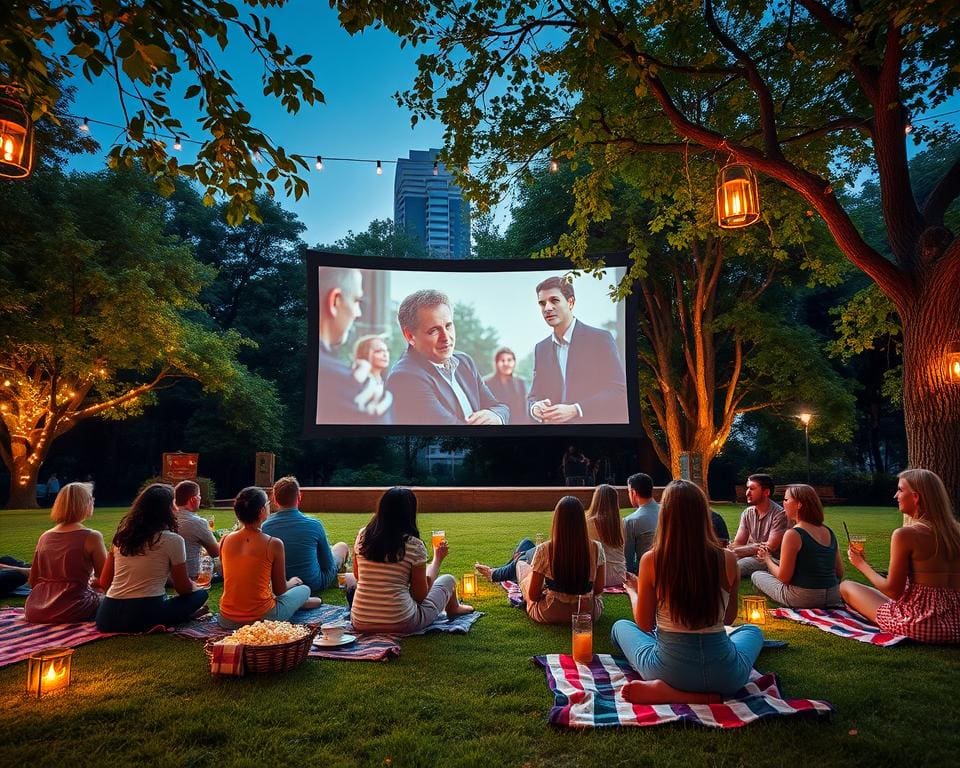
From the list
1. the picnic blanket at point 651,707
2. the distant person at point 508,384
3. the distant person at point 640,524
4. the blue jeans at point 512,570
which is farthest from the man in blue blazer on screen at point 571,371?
the picnic blanket at point 651,707

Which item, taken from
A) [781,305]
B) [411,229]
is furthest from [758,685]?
[411,229]

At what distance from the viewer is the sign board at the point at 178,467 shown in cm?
1458

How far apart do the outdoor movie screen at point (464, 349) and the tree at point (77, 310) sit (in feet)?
17.4

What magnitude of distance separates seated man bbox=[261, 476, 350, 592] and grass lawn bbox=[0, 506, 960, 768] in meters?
1.33

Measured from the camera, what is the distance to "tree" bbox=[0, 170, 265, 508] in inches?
566

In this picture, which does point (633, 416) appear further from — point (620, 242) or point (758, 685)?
point (758, 685)

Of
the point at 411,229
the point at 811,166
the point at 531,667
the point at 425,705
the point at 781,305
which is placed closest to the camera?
the point at 425,705

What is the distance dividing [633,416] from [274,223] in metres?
20.2

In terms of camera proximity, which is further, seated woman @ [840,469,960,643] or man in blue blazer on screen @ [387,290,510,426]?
man in blue blazer on screen @ [387,290,510,426]

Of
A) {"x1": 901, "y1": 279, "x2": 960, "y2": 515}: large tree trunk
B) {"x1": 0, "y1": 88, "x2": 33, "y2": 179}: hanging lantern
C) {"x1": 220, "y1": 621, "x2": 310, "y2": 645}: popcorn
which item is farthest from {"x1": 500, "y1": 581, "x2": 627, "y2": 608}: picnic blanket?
{"x1": 0, "y1": 88, "x2": 33, "y2": 179}: hanging lantern

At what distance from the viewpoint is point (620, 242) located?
17203 mm

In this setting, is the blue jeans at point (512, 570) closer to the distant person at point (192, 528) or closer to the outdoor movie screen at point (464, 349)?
the distant person at point (192, 528)

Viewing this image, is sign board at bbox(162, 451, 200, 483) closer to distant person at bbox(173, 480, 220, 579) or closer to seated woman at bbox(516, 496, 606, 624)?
distant person at bbox(173, 480, 220, 579)

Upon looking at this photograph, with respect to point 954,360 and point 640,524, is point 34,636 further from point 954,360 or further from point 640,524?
point 954,360
